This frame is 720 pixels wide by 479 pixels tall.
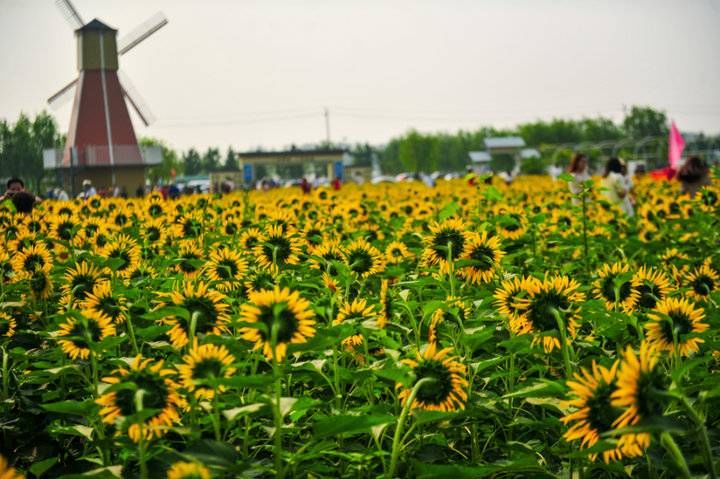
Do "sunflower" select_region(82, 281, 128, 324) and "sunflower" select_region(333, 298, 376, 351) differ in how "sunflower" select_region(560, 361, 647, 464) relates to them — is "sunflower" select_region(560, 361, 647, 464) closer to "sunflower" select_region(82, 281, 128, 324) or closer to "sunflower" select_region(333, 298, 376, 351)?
"sunflower" select_region(333, 298, 376, 351)

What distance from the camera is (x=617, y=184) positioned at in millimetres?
9633

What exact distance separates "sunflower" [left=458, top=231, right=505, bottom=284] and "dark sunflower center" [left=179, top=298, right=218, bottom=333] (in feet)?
3.41

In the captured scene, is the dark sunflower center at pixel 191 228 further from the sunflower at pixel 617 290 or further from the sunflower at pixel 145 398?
the sunflower at pixel 145 398

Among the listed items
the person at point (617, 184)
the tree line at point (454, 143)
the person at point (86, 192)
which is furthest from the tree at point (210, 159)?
the person at point (617, 184)

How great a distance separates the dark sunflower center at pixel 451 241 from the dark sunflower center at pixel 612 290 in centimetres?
49

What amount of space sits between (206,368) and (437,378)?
1.71 feet

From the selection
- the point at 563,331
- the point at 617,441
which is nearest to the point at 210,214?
the point at 563,331

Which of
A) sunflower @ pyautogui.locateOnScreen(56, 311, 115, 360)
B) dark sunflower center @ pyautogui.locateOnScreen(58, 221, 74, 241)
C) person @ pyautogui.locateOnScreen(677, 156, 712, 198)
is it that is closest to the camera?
sunflower @ pyautogui.locateOnScreen(56, 311, 115, 360)

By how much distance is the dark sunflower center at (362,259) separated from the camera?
3334mm

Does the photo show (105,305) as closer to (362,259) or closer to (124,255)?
(362,259)

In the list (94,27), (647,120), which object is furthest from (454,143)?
(94,27)

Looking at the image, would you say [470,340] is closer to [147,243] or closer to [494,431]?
[494,431]

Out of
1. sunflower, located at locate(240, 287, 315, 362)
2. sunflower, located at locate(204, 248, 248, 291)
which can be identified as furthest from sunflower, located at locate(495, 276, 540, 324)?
sunflower, located at locate(204, 248, 248, 291)

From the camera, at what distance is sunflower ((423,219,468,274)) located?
313cm
